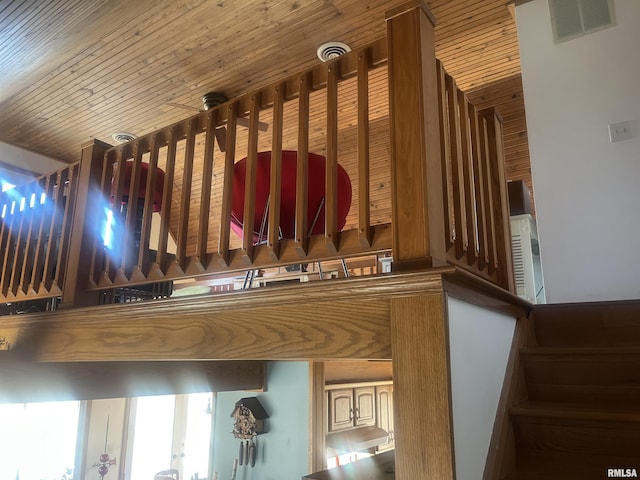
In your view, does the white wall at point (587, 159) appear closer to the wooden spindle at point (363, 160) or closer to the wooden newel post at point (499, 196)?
the wooden newel post at point (499, 196)

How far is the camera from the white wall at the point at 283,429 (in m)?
4.45

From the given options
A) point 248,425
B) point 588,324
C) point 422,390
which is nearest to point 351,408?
point 248,425

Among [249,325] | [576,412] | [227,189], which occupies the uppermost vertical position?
[227,189]

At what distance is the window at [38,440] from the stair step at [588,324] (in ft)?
16.7

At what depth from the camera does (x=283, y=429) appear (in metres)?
4.57

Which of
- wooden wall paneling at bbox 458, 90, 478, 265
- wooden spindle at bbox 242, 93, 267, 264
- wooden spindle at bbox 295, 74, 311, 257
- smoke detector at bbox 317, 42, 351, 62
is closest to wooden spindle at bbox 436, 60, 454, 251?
wooden wall paneling at bbox 458, 90, 478, 265

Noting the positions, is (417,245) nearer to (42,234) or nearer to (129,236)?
(129,236)

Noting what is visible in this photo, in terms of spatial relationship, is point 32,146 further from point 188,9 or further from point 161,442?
point 161,442

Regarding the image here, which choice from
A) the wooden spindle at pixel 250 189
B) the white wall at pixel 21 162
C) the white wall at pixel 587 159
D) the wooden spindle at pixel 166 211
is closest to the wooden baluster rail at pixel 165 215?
the wooden spindle at pixel 166 211

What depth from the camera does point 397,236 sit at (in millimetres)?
1273

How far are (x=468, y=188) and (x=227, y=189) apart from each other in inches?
33.6

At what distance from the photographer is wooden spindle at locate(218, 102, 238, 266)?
5.57ft

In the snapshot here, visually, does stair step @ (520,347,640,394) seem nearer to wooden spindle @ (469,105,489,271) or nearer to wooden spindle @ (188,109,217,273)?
wooden spindle @ (469,105,489,271)

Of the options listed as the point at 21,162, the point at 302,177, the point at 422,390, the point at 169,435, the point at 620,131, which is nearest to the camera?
the point at 422,390
